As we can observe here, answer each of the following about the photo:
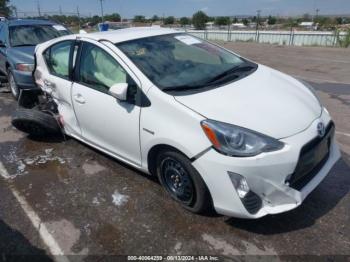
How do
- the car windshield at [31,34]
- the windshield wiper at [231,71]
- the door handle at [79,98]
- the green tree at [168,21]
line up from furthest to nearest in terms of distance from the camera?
the green tree at [168,21]
the car windshield at [31,34]
the door handle at [79,98]
the windshield wiper at [231,71]

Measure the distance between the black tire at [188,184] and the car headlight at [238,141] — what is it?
0.33 meters

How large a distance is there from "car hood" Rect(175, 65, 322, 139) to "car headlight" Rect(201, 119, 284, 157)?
0.05 meters

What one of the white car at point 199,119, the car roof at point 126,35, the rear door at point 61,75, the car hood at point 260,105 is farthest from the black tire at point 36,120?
the car hood at point 260,105

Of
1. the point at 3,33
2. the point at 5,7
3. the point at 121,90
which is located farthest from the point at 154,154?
the point at 5,7

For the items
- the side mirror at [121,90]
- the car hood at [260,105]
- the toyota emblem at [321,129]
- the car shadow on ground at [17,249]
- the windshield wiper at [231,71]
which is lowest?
the car shadow on ground at [17,249]

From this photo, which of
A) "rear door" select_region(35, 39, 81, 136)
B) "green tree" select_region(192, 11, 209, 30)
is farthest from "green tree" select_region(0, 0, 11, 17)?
"rear door" select_region(35, 39, 81, 136)

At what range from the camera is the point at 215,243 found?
2617mm

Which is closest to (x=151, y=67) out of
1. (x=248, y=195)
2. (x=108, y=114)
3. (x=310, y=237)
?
(x=108, y=114)

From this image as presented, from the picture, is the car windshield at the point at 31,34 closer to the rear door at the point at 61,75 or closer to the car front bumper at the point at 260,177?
the rear door at the point at 61,75

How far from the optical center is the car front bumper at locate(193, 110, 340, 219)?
94.0 inches

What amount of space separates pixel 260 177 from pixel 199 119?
0.66 meters

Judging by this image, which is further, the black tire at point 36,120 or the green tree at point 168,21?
the green tree at point 168,21

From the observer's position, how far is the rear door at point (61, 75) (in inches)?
153

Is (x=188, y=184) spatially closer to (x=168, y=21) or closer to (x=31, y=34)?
(x=31, y=34)
